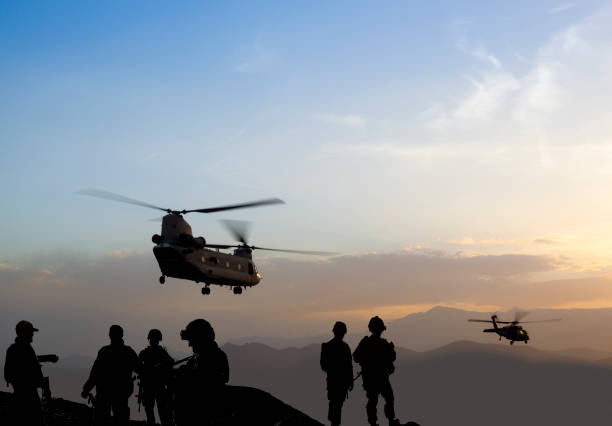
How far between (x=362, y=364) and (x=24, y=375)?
6.37 m

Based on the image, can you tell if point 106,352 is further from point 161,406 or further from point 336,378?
point 336,378

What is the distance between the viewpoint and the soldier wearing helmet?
10305 millimetres

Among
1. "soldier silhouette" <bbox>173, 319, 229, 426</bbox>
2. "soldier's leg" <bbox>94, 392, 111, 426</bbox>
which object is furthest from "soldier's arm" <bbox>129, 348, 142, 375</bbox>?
"soldier silhouette" <bbox>173, 319, 229, 426</bbox>

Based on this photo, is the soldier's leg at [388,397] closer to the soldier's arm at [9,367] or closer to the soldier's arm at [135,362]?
the soldier's arm at [135,362]

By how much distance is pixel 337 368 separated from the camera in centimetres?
1270

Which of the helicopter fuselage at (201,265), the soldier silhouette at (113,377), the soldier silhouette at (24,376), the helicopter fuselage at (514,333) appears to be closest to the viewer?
the soldier silhouette at (24,376)

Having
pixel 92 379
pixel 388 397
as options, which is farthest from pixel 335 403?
pixel 92 379

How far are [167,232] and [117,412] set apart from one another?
30.3 meters

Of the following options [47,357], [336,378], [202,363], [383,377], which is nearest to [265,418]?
[336,378]

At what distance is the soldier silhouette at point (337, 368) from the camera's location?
12.6 metres

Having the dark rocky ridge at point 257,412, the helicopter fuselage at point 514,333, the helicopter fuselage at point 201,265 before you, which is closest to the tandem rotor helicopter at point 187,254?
the helicopter fuselage at point 201,265

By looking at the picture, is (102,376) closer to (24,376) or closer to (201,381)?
(24,376)

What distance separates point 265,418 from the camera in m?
12.1

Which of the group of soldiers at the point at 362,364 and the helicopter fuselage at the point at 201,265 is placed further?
the helicopter fuselage at the point at 201,265
